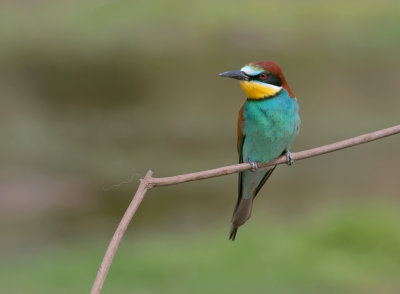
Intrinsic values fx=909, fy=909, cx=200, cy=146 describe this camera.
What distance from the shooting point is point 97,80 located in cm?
786

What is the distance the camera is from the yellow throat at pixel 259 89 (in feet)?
6.79

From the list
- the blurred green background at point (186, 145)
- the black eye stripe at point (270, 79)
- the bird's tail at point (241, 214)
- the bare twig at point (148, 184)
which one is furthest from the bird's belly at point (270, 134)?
the blurred green background at point (186, 145)

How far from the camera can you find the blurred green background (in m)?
4.05

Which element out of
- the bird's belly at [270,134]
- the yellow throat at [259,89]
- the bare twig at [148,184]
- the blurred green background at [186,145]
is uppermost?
the bare twig at [148,184]

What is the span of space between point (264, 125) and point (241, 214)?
1.41ft

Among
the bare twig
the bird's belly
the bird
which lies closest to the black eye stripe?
the bird

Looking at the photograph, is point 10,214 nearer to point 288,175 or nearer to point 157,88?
point 288,175

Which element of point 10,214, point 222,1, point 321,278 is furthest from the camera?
point 222,1

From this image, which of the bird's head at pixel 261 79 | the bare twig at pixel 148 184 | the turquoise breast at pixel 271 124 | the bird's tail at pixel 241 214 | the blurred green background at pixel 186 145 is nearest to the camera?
the bare twig at pixel 148 184

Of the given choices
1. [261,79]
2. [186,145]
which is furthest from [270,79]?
[186,145]

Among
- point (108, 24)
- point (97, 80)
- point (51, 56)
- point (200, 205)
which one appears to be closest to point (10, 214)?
point (200, 205)

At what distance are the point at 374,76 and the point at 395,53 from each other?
1.32 ft

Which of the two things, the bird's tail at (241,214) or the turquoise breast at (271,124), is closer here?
the bird's tail at (241,214)

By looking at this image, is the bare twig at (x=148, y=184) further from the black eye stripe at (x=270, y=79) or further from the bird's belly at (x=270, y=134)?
the bird's belly at (x=270, y=134)
